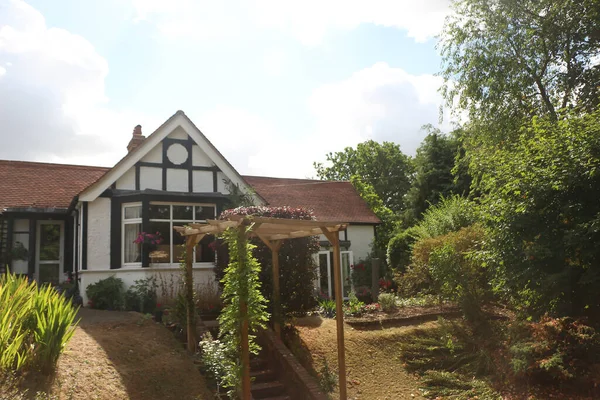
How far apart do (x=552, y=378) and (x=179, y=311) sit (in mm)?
6951

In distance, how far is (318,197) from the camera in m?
22.9

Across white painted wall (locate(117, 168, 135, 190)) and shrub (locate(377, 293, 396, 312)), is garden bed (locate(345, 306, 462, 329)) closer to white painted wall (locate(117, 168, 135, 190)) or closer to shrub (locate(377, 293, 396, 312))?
shrub (locate(377, 293, 396, 312))

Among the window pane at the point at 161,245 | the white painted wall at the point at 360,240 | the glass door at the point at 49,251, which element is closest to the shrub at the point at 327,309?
the window pane at the point at 161,245

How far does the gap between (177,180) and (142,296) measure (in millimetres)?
3556

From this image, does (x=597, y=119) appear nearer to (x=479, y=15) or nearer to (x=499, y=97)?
(x=499, y=97)

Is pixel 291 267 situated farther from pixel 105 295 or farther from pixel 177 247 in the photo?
pixel 105 295

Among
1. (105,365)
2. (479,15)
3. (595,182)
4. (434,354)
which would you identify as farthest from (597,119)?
(105,365)

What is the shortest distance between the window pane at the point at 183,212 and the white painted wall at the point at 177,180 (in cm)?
55

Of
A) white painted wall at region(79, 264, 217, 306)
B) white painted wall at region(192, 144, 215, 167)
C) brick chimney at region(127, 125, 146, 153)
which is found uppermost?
brick chimney at region(127, 125, 146, 153)

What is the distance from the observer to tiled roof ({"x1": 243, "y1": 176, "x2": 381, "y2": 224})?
69.3 feet

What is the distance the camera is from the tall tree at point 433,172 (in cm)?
2678

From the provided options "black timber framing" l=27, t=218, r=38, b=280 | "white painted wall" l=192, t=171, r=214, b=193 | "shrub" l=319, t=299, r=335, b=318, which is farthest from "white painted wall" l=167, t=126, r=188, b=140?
"shrub" l=319, t=299, r=335, b=318

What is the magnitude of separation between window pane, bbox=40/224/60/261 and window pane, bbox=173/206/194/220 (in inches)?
193

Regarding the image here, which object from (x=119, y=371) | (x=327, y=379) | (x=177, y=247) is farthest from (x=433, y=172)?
(x=119, y=371)
